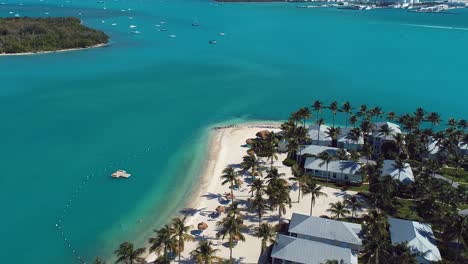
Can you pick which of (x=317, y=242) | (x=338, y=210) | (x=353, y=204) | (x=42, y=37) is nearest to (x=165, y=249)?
(x=317, y=242)

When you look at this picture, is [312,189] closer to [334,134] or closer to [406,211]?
[406,211]

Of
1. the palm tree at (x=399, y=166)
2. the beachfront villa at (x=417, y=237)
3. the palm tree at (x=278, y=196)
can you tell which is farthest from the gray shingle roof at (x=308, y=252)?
Answer: the palm tree at (x=399, y=166)

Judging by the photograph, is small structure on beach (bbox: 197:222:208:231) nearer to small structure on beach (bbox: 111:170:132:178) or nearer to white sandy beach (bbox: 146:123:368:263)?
white sandy beach (bbox: 146:123:368:263)

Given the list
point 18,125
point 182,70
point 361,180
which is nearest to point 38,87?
point 18,125

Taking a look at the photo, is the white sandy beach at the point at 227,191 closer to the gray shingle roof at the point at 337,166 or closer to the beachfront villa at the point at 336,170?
the beachfront villa at the point at 336,170

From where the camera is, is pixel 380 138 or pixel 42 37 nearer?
pixel 380 138

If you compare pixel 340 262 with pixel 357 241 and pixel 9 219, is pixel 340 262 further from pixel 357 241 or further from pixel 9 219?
pixel 9 219

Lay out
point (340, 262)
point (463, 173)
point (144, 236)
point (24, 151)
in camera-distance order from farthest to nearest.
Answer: point (24, 151)
point (463, 173)
point (144, 236)
point (340, 262)
